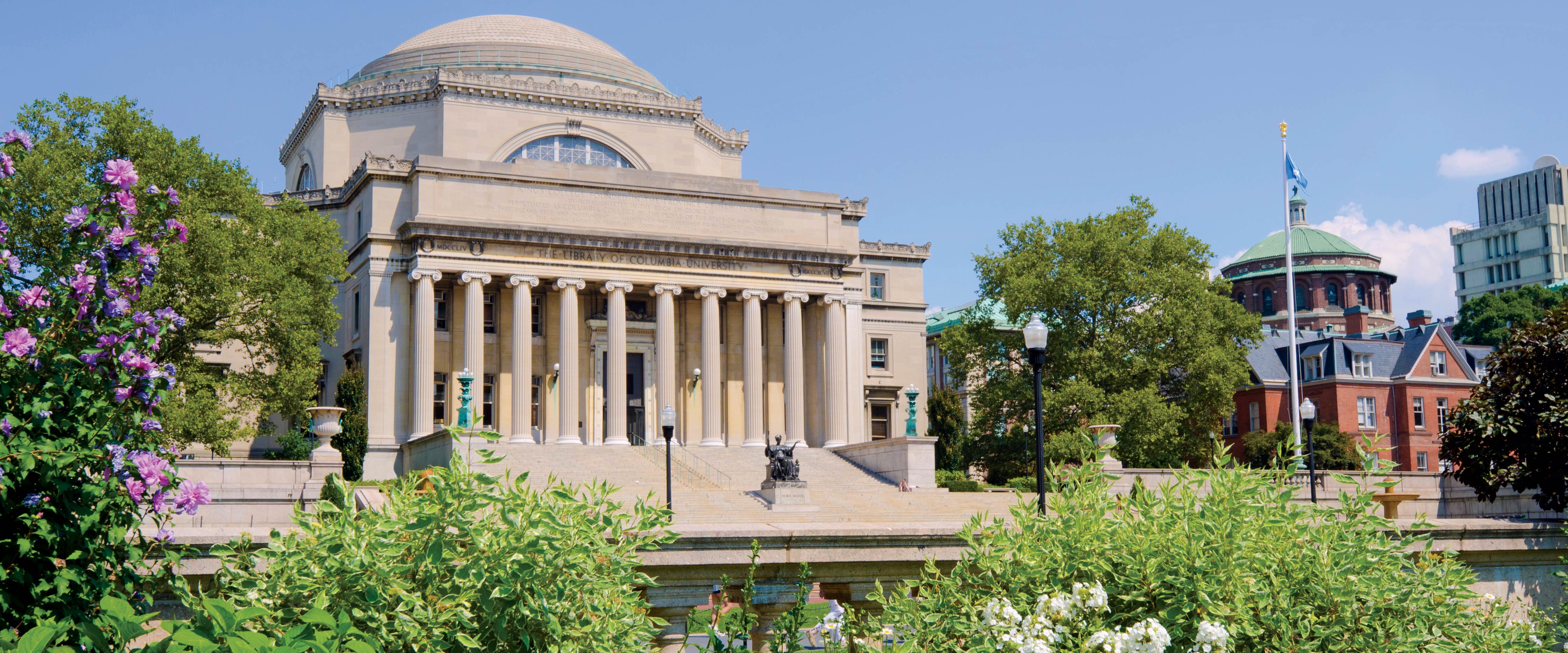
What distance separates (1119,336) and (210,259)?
34.1 meters

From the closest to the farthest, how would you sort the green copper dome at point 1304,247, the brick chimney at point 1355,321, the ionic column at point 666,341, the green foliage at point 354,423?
the green foliage at point 354,423
the ionic column at point 666,341
the brick chimney at point 1355,321
the green copper dome at point 1304,247

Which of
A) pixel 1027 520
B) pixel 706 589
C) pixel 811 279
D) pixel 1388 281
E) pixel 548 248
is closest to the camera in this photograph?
pixel 1027 520

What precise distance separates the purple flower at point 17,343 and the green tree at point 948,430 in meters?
54.1

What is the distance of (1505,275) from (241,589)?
161 metres

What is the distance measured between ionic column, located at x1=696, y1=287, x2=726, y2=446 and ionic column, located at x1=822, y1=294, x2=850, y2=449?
4.87 m

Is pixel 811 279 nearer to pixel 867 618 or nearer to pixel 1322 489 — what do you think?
pixel 1322 489

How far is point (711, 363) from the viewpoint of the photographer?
2137 inches

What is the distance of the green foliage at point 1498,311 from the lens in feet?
307

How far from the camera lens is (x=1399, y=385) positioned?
254 feet

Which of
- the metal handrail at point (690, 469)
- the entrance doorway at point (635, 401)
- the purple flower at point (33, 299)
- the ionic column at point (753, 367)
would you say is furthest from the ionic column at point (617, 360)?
the purple flower at point (33, 299)

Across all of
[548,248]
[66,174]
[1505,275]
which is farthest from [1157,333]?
[1505,275]

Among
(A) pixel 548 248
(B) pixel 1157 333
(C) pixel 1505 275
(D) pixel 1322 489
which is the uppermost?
(C) pixel 1505 275

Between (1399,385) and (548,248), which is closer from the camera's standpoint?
(548,248)

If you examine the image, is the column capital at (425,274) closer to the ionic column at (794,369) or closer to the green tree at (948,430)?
the ionic column at (794,369)
